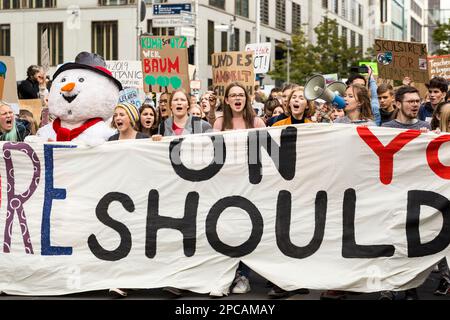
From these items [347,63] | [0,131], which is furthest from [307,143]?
[347,63]

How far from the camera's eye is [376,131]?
6.92 meters

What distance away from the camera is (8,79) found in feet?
35.8

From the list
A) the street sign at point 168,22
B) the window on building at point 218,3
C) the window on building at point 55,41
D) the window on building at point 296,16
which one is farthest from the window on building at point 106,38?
the street sign at point 168,22

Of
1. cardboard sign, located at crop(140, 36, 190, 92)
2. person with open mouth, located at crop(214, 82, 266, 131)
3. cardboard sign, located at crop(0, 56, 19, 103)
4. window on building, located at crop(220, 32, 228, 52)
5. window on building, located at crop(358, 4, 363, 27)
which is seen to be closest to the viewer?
person with open mouth, located at crop(214, 82, 266, 131)

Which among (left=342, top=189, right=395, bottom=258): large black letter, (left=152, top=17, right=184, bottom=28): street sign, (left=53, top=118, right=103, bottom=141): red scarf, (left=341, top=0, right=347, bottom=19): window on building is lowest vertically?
(left=342, top=189, right=395, bottom=258): large black letter

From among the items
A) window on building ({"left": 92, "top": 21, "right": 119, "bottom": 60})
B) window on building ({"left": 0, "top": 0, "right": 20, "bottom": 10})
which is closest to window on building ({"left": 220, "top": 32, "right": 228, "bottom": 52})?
window on building ({"left": 92, "top": 21, "right": 119, "bottom": 60})

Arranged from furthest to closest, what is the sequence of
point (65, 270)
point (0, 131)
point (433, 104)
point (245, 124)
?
1. point (433, 104)
2. point (0, 131)
3. point (245, 124)
4. point (65, 270)

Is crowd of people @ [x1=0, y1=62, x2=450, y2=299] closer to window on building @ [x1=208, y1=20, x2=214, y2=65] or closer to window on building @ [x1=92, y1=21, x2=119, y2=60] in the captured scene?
window on building @ [x1=92, y1=21, x2=119, y2=60]

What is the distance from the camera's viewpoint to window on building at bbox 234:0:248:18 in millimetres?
45156

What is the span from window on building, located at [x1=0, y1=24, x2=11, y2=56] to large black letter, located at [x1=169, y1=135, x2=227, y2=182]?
36.3m

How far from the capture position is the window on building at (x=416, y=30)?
99875 mm

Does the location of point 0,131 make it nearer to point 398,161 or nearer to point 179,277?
point 179,277

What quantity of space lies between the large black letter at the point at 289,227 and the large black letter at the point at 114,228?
1.11 m
